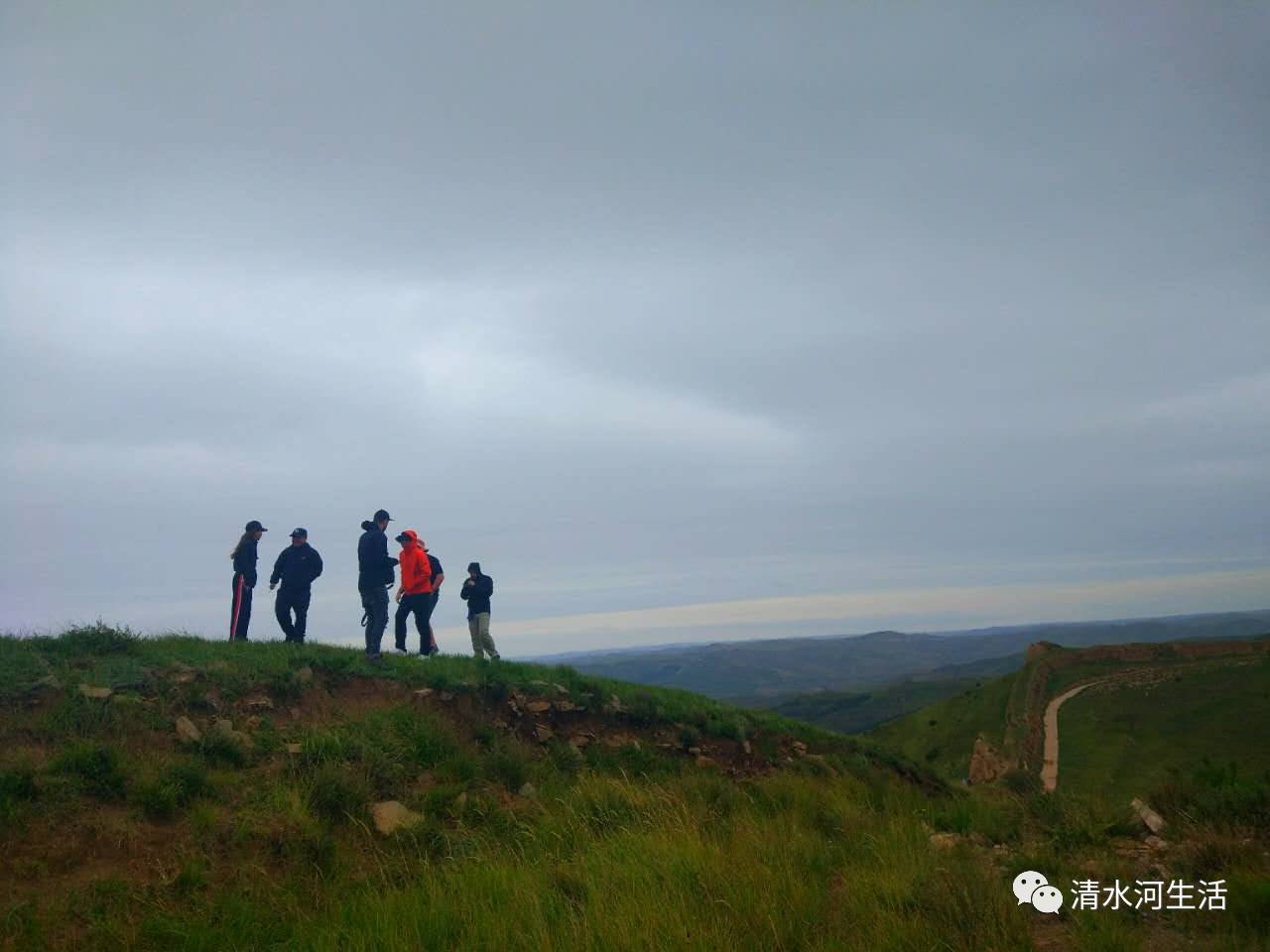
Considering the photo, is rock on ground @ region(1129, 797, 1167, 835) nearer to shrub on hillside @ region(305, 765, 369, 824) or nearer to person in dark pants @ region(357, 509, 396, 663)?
shrub on hillside @ region(305, 765, 369, 824)

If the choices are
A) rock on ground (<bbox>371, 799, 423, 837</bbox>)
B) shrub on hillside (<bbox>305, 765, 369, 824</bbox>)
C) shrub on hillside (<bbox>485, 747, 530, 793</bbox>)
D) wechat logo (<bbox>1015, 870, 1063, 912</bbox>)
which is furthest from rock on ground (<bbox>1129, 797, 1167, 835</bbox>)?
shrub on hillside (<bbox>305, 765, 369, 824</bbox>)

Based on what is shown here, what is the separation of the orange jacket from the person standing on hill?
1.06 metres

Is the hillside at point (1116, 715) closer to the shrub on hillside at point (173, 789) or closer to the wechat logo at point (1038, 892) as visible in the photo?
the wechat logo at point (1038, 892)

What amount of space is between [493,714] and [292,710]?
264 cm

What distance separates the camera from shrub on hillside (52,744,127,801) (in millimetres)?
6977

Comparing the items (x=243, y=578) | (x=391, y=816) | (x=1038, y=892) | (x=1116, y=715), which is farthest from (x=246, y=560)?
(x=1116, y=715)

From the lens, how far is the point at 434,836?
24.7 feet

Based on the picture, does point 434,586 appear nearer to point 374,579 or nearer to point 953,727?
point 374,579

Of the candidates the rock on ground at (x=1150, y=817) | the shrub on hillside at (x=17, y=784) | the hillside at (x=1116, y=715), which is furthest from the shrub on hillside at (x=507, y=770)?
the hillside at (x=1116, y=715)

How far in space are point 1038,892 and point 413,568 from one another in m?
10.5

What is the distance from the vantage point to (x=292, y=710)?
961 cm

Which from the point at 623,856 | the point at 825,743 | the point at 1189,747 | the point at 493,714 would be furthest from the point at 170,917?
the point at 1189,747

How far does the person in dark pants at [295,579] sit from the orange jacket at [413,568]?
4.95ft

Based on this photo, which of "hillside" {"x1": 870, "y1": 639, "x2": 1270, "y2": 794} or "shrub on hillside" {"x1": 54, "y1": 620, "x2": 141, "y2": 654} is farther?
"hillside" {"x1": 870, "y1": 639, "x2": 1270, "y2": 794}
